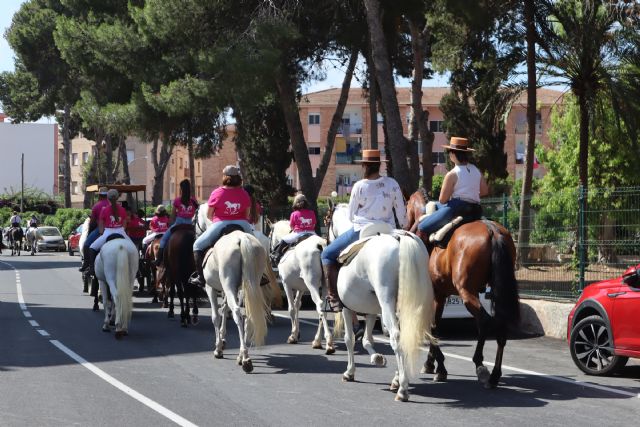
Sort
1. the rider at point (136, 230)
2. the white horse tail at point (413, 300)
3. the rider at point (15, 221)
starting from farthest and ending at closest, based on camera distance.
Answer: the rider at point (15, 221), the rider at point (136, 230), the white horse tail at point (413, 300)

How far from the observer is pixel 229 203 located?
13.8 m

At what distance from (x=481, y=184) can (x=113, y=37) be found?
76.0ft

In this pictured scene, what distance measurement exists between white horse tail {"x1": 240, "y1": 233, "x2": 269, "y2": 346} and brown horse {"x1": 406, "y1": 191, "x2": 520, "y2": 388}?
2093mm

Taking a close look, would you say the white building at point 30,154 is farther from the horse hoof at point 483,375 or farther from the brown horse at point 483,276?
the horse hoof at point 483,375

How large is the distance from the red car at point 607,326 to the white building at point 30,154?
377 feet

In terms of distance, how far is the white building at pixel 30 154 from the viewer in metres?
122

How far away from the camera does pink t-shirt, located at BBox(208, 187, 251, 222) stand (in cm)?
1378

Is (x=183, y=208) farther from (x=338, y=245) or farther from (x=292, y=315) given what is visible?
(x=338, y=245)

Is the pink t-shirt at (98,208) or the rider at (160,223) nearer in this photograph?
the pink t-shirt at (98,208)

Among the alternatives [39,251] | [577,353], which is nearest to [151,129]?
[577,353]

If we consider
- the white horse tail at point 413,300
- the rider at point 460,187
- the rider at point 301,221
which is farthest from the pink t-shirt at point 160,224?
the white horse tail at point 413,300

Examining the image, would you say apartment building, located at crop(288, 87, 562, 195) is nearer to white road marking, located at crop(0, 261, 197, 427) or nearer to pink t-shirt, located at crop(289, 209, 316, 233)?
pink t-shirt, located at crop(289, 209, 316, 233)

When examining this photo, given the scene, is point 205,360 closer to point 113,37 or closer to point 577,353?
point 577,353

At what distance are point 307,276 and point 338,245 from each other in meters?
3.23
